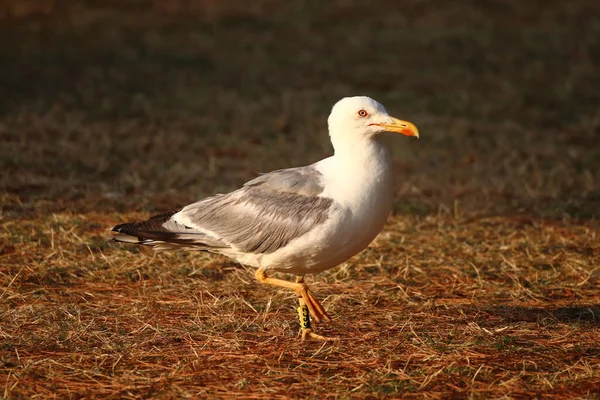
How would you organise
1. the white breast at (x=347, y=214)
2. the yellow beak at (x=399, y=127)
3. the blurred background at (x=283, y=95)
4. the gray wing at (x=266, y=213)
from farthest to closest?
1. the blurred background at (x=283, y=95)
2. the yellow beak at (x=399, y=127)
3. the gray wing at (x=266, y=213)
4. the white breast at (x=347, y=214)

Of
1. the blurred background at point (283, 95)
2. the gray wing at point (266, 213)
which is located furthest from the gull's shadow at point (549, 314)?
the blurred background at point (283, 95)

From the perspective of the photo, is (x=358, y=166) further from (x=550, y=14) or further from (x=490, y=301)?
(x=550, y=14)

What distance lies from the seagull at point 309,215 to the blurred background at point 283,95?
8.18 feet

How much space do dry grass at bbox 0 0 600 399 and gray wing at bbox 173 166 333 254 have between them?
0.50 m

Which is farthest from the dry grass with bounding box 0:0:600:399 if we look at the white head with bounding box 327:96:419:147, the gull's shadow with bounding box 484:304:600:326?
the white head with bounding box 327:96:419:147

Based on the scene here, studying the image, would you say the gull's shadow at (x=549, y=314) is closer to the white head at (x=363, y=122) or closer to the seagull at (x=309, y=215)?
the seagull at (x=309, y=215)

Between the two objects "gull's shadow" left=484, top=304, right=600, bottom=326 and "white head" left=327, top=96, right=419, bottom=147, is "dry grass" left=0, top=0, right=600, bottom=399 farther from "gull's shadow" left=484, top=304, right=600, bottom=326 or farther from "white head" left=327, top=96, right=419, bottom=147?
"white head" left=327, top=96, right=419, bottom=147

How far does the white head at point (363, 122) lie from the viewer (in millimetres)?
5219

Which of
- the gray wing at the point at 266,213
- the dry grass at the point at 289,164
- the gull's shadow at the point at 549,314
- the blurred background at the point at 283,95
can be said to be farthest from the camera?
the blurred background at the point at 283,95

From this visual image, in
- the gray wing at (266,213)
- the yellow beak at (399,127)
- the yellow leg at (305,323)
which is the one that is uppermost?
the yellow beak at (399,127)

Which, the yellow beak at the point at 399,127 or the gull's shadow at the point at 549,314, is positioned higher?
the yellow beak at the point at 399,127

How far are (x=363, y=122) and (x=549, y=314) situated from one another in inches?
64.8

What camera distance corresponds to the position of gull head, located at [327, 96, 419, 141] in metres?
5.22

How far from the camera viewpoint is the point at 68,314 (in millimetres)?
5434
